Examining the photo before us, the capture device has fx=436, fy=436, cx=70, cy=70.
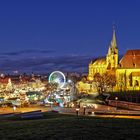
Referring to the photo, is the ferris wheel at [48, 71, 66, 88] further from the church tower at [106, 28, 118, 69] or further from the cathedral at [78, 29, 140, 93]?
the church tower at [106, 28, 118, 69]

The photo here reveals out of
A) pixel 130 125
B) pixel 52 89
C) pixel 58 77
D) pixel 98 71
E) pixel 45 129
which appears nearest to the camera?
pixel 45 129

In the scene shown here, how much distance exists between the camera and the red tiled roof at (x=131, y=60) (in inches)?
6176

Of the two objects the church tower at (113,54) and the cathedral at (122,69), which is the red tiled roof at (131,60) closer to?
the cathedral at (122,69)

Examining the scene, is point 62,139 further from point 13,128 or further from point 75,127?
point 13,128

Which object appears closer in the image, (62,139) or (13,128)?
(62,139)

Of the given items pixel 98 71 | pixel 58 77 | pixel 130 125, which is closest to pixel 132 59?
pixel 98 71

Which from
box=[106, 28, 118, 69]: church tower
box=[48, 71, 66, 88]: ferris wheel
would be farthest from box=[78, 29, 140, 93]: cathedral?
box=[48, 71, 66, 88]: ferris wheel

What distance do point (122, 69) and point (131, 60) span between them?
201 inches

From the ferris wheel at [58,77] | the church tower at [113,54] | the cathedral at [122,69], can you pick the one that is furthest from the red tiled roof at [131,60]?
the ferris wheel at [58,77]

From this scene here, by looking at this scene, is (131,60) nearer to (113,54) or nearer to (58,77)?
(113,54)

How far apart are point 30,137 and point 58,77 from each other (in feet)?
310

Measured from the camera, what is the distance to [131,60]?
521 feet

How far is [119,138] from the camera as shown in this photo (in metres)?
Result: 22.8

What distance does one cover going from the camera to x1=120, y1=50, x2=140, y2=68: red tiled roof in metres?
157
